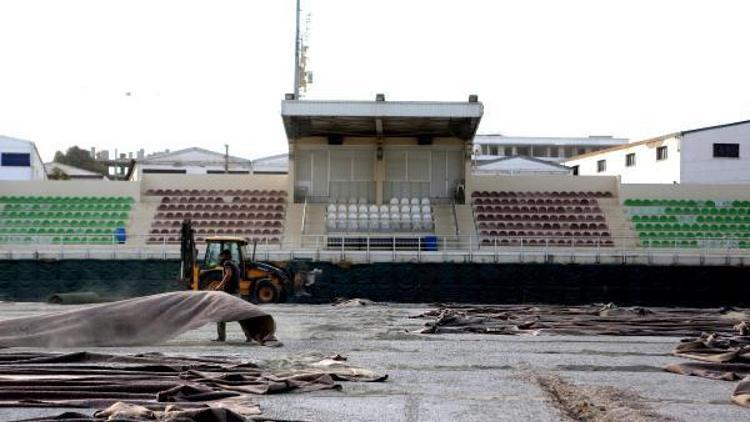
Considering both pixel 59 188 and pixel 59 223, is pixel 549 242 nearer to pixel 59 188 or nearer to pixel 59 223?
pixel 59 223

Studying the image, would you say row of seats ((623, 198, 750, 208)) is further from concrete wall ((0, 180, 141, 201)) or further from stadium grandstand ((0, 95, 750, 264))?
concrete wall ((0, 180, 141, 201))

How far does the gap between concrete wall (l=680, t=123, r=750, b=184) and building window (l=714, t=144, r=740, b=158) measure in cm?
21

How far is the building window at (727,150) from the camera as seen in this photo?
58.0 m

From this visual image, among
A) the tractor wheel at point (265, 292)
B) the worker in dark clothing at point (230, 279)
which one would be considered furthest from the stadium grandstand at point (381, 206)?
the worker in dark clothing at point (230, 279)

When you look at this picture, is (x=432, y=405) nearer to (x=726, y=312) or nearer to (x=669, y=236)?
(x=726, y=312)

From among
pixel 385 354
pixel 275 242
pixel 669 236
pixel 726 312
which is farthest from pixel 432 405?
pixel 669 236

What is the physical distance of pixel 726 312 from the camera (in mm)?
27844

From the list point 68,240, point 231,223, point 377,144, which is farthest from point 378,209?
point 68,240

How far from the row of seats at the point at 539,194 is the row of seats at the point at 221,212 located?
9.65m

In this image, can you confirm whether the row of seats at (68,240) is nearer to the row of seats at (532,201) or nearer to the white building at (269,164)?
the row of seats at (532,201)

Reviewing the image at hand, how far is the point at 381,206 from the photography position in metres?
44.7

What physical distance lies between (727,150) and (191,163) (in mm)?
46889

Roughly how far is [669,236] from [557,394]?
32.7m

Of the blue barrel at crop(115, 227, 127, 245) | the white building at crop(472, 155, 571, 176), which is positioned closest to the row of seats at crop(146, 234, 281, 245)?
the blue barrel at crop(115, 227, 127, 245)
